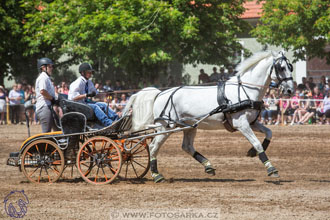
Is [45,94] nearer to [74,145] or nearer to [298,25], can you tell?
[74,145]

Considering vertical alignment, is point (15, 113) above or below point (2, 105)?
below

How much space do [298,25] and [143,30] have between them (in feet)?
17.6

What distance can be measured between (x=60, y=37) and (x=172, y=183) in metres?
14.5


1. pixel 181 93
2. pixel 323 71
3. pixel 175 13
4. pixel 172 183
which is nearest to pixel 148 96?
pixel 181 93

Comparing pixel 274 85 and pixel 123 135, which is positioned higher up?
pixel 274 85

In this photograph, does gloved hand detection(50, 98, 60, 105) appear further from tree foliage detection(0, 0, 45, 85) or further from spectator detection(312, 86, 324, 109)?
tree foliage detection(0, 0, 45, 85)

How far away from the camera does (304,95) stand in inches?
789

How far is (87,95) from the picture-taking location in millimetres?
9352

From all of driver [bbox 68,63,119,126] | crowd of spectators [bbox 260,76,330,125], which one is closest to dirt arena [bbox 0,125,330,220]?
driver [bbox 68,63,119,126]

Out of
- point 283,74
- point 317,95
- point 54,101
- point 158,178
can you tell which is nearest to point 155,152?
point 158,178

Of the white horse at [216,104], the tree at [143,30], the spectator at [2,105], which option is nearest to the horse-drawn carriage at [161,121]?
the white horse at [216,104]

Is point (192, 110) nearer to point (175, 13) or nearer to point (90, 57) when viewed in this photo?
point (175, 13)

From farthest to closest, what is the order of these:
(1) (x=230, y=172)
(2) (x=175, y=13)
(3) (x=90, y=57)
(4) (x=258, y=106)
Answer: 1. (3) (x=90, y=57)
2. (2) (x=175, y=13)
3. (1) (x=230, y=172)
4. (4) (x=258, y=106)

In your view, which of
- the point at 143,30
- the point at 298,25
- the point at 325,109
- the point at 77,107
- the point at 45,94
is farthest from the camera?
the point at 298,25
